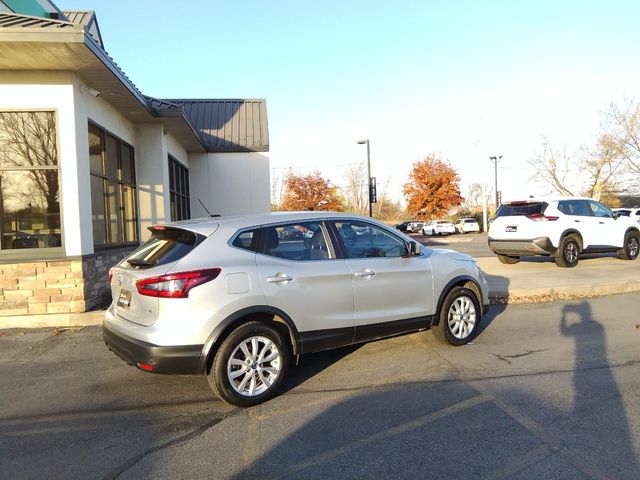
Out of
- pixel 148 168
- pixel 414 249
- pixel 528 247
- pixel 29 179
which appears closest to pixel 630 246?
pixel 528 247

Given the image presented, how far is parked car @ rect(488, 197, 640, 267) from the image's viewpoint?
11.0 meters

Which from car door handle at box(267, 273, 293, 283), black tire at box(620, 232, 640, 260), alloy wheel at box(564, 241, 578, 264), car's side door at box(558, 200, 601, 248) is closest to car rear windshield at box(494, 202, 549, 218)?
car's side door at box(558, 200, 601, 248)

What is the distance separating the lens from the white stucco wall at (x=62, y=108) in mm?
7543

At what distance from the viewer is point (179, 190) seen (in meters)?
15.2

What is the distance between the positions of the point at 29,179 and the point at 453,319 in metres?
7.04

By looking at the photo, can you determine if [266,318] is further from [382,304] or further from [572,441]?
[572,441]

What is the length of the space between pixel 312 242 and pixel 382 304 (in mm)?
1006

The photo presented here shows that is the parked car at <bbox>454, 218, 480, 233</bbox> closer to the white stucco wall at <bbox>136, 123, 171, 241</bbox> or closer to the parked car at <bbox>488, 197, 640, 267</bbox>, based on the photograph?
the parked car at <bbox>488, 197, 640, 267</bbox>

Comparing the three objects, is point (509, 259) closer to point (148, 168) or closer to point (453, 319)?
point (453, 319)

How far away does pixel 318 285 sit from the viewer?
4445 millimetres

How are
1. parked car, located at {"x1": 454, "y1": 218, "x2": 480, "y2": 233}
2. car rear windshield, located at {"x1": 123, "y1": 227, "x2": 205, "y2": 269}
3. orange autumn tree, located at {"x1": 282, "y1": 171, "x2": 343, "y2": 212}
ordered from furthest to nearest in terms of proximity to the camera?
parked car, located at {"x1": 454, "y1": 218, "x2": 480, "y2": 233} → orange autumn tree, located at {"x1": 282, "y1": 171, "x2": 343, "y2": 212} → car rear windshield, located at {"x1": 123, "y1": 227, "x2": 205, "y2": 269}

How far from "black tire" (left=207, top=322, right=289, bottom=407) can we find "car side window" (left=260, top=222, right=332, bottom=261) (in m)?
0.72

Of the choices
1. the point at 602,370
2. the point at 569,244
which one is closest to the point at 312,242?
the point at 602,370

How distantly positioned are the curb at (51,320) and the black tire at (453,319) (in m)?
5.22
